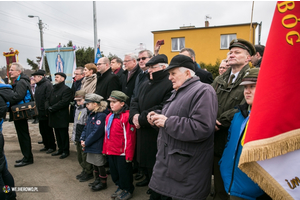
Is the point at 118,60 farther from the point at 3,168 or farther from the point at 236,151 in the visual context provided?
the point at 236,151

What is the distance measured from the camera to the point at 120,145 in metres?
3.40

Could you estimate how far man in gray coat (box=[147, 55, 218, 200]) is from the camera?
2104 millimetres

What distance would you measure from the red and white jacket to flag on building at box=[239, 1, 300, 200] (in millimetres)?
2035

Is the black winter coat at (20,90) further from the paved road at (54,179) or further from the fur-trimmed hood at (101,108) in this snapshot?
the fur-trimmed hood at (101,108)

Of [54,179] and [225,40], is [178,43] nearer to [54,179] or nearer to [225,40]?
[225,40]

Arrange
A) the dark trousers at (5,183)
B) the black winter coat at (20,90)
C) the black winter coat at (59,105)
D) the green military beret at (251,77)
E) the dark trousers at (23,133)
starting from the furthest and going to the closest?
the black winter coat at (59,105), the dark trousers at (23,133), the black winter coat at (20,90), the dark trousers at (5,183), the green military beret at (251,77)

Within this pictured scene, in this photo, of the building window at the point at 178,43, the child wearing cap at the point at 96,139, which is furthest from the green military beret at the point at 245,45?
the building window at the point at 178,43

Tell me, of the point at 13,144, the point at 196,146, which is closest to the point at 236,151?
the point at 196,146

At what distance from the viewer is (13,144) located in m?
6.82

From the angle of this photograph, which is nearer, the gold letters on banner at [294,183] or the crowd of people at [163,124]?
the gold letters on banner at [294,183]

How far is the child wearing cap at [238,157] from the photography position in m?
1.88

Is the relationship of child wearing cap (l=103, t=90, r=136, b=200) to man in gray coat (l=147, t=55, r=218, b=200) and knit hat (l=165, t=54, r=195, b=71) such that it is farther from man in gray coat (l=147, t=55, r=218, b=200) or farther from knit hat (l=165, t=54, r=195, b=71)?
knit hat (l=165, t=54, r=195, b=71)

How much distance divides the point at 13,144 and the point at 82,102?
13.1ft

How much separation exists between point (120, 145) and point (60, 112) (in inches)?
112
